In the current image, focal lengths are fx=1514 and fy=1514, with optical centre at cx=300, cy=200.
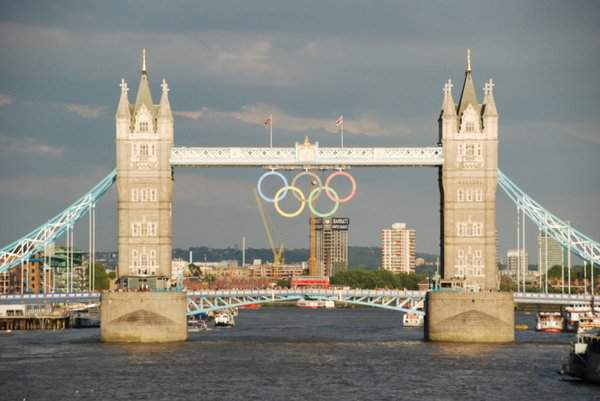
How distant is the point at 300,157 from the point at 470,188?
51.5ft

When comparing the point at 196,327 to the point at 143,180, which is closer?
the point at 143,180

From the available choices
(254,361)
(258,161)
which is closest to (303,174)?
(258,161)

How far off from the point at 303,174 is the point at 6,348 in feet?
99.7

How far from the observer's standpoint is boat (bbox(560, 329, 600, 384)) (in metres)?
98.1

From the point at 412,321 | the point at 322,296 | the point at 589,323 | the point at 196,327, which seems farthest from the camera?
the point at 412,321

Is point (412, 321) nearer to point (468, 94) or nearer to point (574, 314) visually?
point (574, 314)

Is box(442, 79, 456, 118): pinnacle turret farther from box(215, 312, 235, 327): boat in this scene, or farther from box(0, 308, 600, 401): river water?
box(215, 312, 235, 327): boat

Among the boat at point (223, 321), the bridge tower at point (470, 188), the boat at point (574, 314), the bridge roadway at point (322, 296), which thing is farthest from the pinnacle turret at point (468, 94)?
the boat at point (223, 321)

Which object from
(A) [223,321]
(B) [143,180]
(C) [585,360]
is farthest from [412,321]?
(C) [585,360]

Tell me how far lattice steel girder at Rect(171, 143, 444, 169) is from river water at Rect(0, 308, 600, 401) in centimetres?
1612

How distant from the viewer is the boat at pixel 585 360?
322ft

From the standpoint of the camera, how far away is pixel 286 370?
10756cm

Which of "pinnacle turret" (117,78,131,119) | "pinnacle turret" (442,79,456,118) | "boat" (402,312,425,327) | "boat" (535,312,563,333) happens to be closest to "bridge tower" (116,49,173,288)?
"pinnacle turret" (117,78,131,119)

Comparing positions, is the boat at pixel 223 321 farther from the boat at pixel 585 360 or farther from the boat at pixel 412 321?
the boat at pixel 585 360
